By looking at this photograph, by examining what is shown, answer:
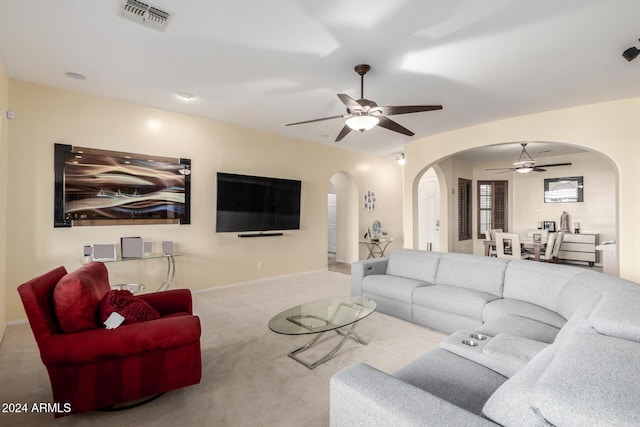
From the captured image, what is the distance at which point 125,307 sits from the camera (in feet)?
6.76

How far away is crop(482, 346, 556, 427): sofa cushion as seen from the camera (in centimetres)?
89

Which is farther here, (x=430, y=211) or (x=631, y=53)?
(x=430, y=211)

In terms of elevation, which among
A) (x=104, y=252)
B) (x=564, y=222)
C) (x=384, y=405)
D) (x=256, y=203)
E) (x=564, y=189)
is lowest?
(x=384, y=405)

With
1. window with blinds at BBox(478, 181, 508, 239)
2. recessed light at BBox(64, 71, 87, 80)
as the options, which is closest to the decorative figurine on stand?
window with blinds at BBox(478, 181, 508, 239)

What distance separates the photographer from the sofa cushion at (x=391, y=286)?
344 cm

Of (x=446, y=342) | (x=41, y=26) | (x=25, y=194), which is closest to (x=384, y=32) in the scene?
(x=446, y=342)

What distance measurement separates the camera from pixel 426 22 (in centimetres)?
236

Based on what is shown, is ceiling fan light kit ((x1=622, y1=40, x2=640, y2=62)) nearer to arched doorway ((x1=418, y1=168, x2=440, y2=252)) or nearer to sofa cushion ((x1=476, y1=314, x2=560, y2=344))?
sofa cushion ((x1=476, y1=314, x2=560, y2=344))

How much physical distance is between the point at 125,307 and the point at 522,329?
2.79m

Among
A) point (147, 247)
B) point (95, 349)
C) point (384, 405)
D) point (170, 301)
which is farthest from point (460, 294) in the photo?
point (147, 247)

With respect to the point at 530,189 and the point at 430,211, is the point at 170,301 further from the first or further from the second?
the point at 530,189

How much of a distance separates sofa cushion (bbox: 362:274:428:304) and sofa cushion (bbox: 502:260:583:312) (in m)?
0.90

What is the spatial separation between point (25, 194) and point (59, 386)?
2736 millimetres

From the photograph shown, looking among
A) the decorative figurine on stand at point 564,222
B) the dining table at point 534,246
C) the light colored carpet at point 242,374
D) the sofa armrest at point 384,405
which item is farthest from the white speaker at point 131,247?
the decorative figurine on stand at point 564,222
